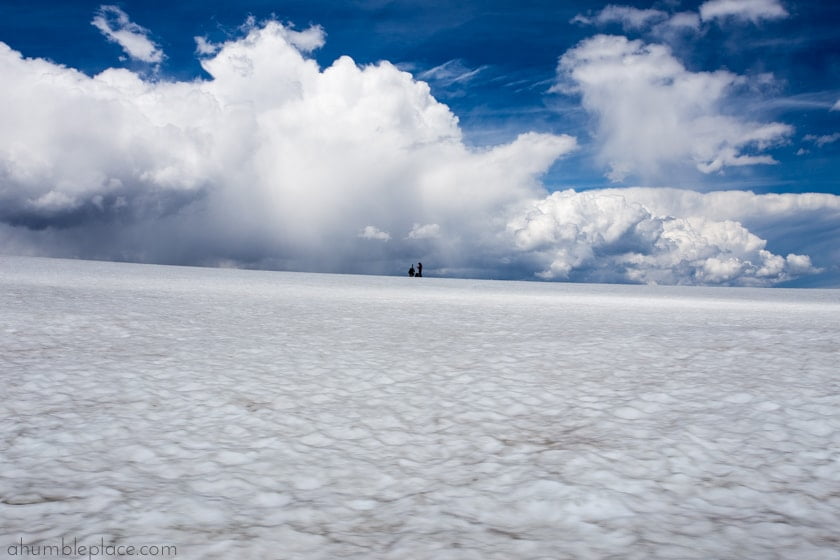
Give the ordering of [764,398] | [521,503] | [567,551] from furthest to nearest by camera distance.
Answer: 1. [764,398]
2. [521,503]
3. [567,551]

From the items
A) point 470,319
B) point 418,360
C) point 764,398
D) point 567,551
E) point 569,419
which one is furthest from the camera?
point 470,319

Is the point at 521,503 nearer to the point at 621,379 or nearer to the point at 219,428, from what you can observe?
the point at 219,428

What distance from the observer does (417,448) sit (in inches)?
140

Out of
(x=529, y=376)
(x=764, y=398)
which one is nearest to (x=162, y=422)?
(x=529, y=376)

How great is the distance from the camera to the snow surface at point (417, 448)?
240 centimetres

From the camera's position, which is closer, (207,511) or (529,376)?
(207,511)

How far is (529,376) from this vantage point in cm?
557

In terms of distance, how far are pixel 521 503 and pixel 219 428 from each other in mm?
2190

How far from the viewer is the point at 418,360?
6.35m

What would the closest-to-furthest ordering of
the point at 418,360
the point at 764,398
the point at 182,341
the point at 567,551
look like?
the point at 567,551
the point at 764,398
the point at 418,360
the point at 182,341

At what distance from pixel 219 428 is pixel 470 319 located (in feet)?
24.9

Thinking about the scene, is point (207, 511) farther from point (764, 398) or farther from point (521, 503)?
point (764, 398)

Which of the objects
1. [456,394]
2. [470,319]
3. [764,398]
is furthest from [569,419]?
[470,319]

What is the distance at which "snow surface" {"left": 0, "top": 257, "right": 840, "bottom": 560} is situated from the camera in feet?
7.89
